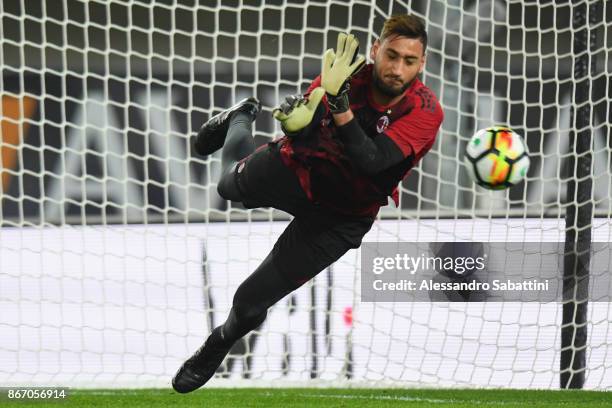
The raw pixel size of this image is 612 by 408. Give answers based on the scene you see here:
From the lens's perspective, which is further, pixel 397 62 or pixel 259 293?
pixel 259 293

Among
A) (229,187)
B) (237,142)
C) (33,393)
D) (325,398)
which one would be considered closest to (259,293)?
(229,187)

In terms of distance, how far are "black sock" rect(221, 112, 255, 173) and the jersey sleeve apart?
0.87m

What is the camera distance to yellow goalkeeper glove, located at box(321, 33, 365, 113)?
3453mm

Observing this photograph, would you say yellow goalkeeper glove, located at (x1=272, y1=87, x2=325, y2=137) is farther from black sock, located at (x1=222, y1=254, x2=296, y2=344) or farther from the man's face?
black sock, located at (x1=222, y1=254, x2=296, y2=344)

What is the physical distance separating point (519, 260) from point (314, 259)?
9.51 ft

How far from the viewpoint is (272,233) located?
6.69m

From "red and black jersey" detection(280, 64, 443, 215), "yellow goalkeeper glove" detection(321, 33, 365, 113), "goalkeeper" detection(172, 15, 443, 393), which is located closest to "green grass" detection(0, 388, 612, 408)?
"goalkeeper" detection(172, 15, 443, 393)

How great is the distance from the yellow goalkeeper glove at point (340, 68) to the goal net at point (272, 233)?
115 inches

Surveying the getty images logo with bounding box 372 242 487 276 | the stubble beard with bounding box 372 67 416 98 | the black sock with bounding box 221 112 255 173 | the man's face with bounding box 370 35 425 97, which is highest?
the man's face with bounding box 370 35 425 97

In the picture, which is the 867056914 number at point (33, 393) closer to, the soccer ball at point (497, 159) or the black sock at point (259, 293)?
the black sock at point (259, 293)

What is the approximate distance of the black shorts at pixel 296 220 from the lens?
4.04 m

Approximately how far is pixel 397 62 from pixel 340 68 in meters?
0.33

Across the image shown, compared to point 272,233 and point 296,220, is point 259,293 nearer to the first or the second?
point 296,220

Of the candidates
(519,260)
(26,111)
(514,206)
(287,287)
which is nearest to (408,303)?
(519,260)
